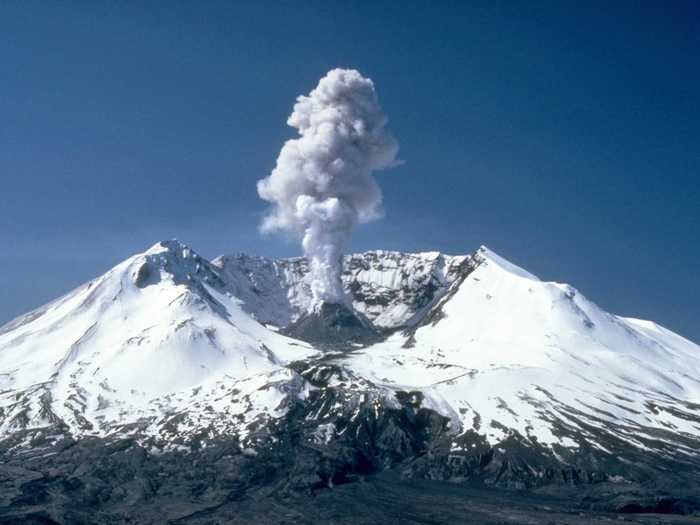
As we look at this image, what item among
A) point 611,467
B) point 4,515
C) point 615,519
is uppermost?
point 611,467

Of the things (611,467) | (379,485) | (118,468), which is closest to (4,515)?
(118,468)

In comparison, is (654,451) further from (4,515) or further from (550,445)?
(4,515)

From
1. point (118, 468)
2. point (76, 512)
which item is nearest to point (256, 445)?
point (118, 468)

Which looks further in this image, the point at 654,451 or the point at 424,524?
the point at 654,451

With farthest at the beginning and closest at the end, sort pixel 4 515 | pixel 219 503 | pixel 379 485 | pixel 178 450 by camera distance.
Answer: pixel 178 450
pixel 379 485
pixel 219 503
pixel 4 515

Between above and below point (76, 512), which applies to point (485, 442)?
above

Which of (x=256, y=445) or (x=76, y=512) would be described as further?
(x=256, y=445)

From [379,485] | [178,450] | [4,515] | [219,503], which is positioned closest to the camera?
[4,515]

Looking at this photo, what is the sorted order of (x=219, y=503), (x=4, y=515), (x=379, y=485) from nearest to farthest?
(x=4, y=515)
(x=219, y=503)
(x=379, y=485)

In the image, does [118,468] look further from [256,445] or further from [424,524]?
[424,524]
